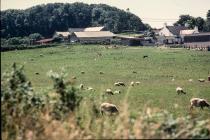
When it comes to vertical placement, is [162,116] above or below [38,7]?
below

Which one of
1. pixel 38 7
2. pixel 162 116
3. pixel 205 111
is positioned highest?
pixel 38 7

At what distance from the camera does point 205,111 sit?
21.8 metres

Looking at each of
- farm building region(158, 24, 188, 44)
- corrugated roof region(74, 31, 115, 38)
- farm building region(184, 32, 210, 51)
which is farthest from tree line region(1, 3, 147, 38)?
farm building region(184, 32, 210, 51)

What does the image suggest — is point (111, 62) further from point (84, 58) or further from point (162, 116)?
point (162, 116)

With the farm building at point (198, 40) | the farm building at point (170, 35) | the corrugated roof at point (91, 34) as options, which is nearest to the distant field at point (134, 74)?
the farm building at point (198, 40)

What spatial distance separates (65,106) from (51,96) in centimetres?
44

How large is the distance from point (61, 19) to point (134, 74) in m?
121

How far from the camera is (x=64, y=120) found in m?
8.95

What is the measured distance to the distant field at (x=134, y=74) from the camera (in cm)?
2545

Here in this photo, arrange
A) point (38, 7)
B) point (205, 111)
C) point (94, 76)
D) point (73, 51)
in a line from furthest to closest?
1. point (38, 7)
2. point (73, 51)
3. point (94, 76)
4. point (205, 111)

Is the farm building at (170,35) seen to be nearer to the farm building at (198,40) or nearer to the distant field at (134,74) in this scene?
the farm building at (198,40)

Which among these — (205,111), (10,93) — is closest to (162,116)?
(10,93)

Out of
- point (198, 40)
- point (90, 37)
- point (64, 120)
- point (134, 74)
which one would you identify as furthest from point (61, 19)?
point (64, 120)

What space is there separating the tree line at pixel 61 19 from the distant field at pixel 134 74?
72.9 metres
